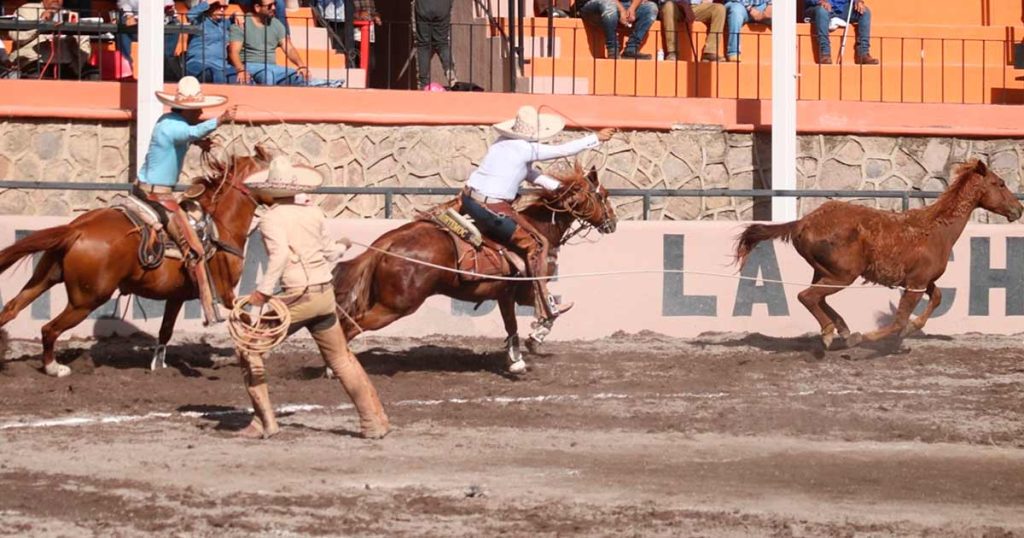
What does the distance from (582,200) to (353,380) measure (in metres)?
4.08

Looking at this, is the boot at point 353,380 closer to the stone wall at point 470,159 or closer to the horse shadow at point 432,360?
the horse shadow at point 432,360

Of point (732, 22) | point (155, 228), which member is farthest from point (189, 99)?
point (732, 22)

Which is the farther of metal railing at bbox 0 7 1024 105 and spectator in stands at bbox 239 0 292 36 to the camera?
metal railing at bbox 0 7 1024 105

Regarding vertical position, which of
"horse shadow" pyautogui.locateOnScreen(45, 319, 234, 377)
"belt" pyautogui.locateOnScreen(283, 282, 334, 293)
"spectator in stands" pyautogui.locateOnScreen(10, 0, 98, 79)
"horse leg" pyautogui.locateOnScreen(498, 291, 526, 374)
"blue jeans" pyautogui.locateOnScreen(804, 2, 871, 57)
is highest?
"blue jeans" pyautogui.locateOnScreen(804, 2, 871, 57)

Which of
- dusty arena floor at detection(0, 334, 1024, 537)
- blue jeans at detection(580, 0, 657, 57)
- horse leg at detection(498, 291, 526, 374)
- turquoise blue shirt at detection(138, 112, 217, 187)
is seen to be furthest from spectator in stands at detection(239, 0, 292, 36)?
horse leg at detection(498, 291, 526, 374)

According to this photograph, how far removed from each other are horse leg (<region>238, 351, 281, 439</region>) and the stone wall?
22.9 feet

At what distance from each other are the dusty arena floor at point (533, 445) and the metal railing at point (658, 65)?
503cm

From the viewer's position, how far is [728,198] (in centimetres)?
1880

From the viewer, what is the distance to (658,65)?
2019 cm

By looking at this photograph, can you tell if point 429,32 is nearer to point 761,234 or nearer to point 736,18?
point 736,18

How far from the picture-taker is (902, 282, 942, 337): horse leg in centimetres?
1543

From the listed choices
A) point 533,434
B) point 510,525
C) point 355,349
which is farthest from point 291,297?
point 355,349

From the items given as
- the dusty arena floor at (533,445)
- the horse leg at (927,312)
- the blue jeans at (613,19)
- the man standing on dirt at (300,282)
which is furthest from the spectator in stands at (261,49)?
the man standing on dirt at (300,282)

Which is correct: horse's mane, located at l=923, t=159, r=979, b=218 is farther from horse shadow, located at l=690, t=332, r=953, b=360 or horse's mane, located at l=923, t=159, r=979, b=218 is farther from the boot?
the boot
